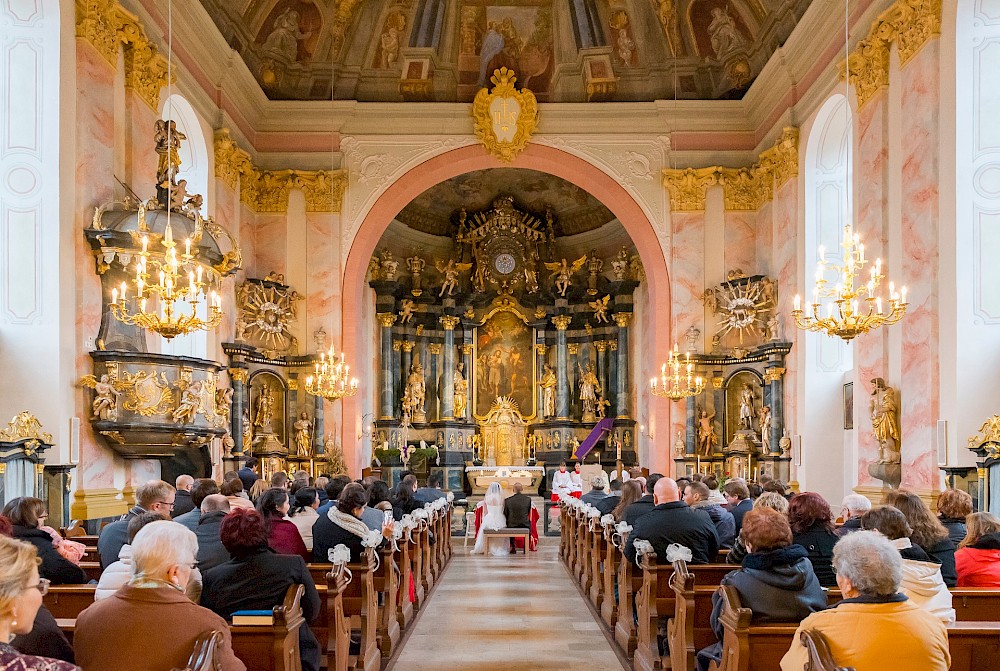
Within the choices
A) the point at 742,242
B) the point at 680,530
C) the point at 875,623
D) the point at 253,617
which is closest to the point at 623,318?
the point at 742,242

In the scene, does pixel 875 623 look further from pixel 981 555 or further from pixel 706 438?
pixel 706 438

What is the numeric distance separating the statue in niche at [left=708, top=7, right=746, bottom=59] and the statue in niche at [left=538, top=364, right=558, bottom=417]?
10.1 metres

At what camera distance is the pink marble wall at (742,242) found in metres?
19.7

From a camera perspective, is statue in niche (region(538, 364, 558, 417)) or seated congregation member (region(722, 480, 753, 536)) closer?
seated congregation member (region(722, 480, 753, 536))

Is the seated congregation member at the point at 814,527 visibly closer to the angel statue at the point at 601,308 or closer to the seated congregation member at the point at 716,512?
the seated congregation member at the point at 716,512

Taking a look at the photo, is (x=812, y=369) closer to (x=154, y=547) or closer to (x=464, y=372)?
(x=464, y=372)

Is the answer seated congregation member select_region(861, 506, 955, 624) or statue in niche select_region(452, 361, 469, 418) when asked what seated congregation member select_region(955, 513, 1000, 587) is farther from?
statue in niche select_region(452, 361, 469, 418)

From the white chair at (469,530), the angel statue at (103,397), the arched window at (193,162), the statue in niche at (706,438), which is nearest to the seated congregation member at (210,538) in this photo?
the angel statue at (103,397)

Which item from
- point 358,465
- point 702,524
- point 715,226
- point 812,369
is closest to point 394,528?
point 702,524

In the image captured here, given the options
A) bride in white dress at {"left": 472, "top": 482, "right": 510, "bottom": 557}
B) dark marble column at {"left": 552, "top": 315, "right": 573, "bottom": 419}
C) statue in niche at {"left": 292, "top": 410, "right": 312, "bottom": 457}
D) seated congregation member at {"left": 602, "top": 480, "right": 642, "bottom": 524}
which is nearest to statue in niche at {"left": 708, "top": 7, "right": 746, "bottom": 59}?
dark marble column at {"left": 552, "top": 315, "right": 573, "bottom": 419}

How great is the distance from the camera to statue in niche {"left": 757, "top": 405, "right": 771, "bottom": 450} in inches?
701

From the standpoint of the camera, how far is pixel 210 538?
6.28 meters

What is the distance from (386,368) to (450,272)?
3.02 metres

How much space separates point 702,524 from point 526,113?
546 inches
